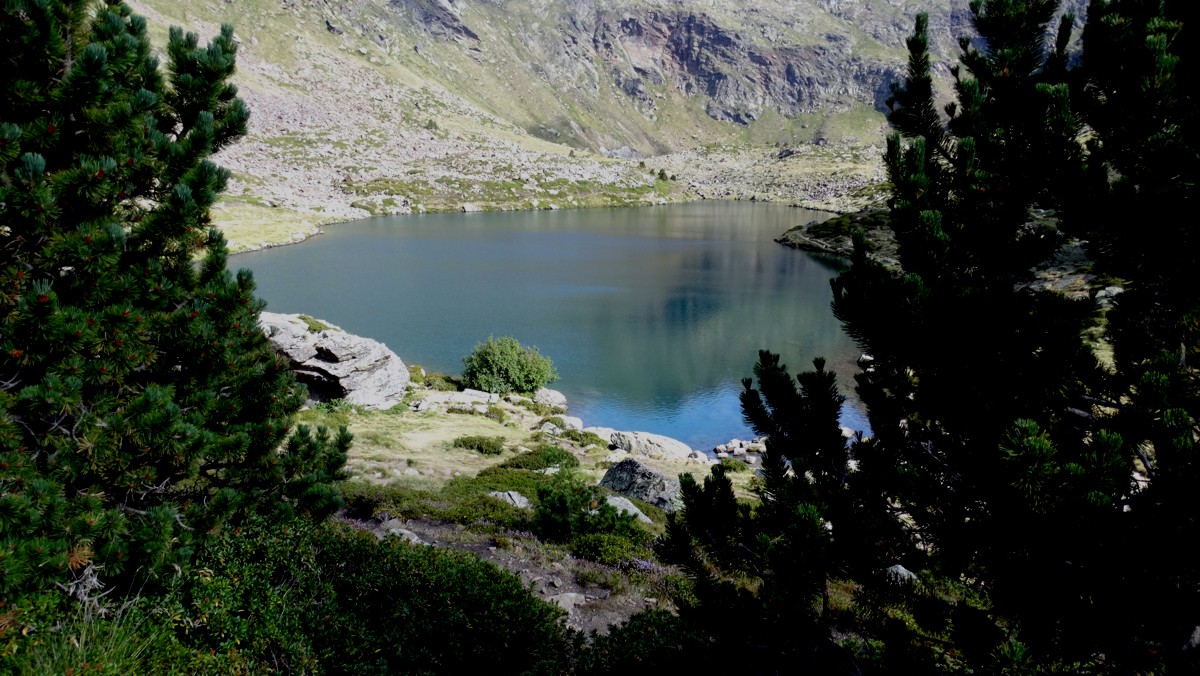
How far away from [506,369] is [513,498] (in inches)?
674

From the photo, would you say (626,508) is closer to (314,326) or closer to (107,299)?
(107,299)

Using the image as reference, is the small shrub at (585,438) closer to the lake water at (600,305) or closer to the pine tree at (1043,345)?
the lake water at (600,305)

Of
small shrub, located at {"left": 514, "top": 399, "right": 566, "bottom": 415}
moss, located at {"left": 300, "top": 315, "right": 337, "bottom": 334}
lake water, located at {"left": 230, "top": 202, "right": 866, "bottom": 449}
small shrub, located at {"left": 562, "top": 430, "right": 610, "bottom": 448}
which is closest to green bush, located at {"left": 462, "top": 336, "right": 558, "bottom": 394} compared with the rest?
small shrub, located at {"left": 514, "top": 399, "right": 566, "bottom": 415}

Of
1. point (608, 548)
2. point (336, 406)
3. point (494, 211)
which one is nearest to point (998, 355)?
point (608, 548)

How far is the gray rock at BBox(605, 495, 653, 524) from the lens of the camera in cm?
1369

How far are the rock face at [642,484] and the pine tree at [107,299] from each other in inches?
468

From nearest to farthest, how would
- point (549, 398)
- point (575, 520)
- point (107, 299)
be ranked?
point (107, 299)
point (575, 520)
point (549, 398)

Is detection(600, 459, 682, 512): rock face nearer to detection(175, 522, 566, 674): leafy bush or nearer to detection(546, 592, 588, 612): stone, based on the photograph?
detection(546, 592, 588, 612): stone

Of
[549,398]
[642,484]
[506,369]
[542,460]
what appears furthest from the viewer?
[506,369]

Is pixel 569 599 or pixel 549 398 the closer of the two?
pixel 569 599

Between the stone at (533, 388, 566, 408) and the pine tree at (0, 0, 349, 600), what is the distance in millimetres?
24390

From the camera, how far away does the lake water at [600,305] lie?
3369cm

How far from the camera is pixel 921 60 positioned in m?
4.72

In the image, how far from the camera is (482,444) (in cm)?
2164
